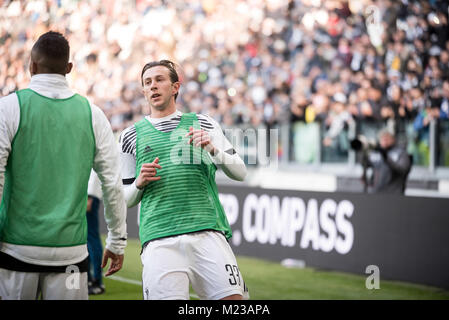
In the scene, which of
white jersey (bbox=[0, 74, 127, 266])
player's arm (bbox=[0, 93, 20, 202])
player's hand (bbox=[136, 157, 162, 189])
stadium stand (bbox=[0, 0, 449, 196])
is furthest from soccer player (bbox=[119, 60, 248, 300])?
stadium stand (bbox=[0, 0, 449, 196])

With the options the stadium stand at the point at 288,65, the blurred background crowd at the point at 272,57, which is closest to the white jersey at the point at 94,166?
the blurred background crowd at the point at 272,57

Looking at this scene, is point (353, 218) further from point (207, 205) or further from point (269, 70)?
A: point (269, 70)

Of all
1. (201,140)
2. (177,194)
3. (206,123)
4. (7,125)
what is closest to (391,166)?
(206,123)

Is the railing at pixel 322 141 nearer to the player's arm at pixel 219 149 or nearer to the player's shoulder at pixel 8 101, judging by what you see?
the player's arm at pixel 219 149

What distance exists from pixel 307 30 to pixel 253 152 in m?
3.97

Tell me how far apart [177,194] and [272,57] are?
13.4 m

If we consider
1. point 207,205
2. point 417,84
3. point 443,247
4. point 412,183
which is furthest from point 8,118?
point 412,183

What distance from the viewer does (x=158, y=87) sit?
445cm

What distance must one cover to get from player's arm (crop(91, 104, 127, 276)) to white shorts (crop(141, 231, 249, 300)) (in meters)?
0.31

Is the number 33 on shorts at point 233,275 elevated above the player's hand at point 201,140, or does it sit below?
below

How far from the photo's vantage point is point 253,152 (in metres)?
19.2

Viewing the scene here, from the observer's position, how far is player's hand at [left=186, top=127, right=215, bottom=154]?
13.6 feet

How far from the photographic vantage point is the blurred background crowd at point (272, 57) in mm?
13844
